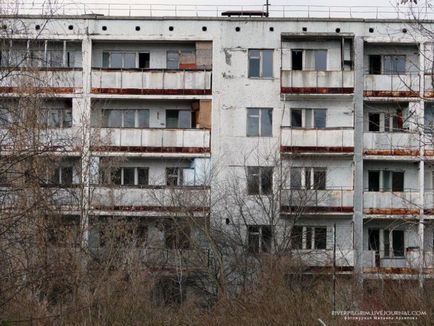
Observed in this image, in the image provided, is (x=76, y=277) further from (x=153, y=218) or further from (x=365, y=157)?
(x=365, y=157)

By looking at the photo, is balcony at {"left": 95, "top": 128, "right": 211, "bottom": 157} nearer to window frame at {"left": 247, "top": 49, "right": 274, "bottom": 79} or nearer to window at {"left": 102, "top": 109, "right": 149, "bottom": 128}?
window at {"left": 102, "top": 109, "right": 149, "bottom": 128}

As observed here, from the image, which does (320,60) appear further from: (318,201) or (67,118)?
(67,118)

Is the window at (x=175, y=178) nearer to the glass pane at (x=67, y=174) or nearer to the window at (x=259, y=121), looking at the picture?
the window at (x=259, y=121)

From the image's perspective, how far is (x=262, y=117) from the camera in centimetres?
3581

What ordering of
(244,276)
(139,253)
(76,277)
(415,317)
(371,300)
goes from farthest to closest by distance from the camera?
(244,276)
(139,253)
(76,277)
(371,300)
(415,317)

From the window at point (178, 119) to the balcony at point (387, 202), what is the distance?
28.8 feet

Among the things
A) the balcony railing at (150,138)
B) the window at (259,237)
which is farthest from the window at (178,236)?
the balcony railing at (150,138)

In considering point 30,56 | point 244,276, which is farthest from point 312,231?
point 30,56

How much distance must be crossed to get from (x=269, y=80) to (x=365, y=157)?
559 centimetres

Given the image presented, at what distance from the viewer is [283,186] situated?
112 ft

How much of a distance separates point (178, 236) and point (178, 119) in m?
5.82

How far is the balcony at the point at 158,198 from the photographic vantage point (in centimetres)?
3328

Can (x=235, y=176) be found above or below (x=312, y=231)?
above

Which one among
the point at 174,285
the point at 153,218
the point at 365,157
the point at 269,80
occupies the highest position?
the point at 269,80
